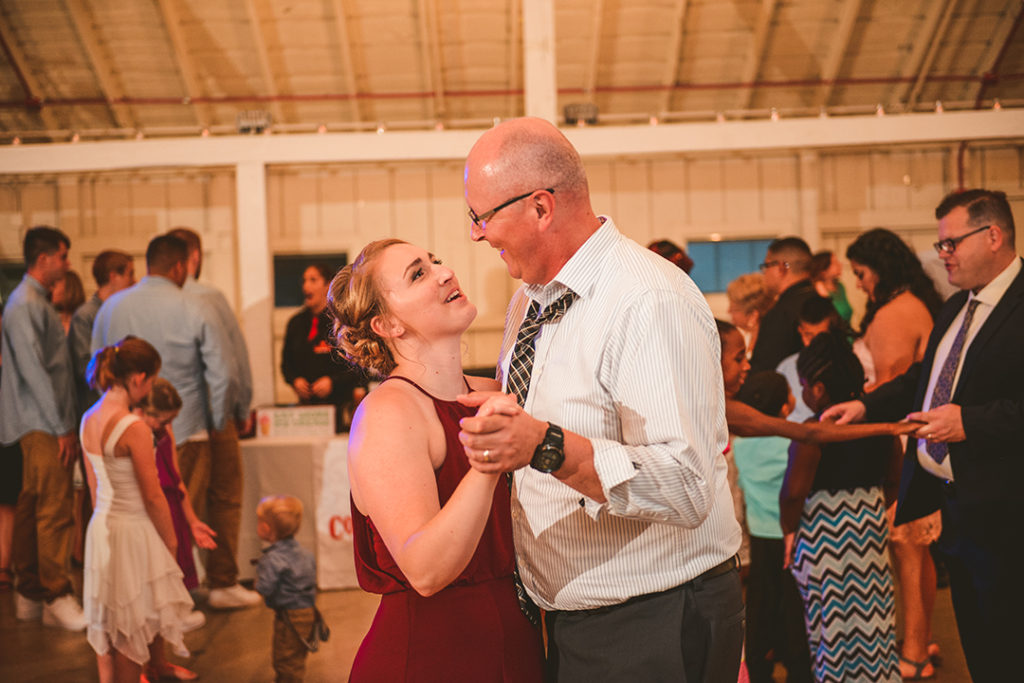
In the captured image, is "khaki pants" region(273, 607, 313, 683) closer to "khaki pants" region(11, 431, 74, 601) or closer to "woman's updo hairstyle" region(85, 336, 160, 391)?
"woman's updo hairstyle" region(85, 336, 160, 391)

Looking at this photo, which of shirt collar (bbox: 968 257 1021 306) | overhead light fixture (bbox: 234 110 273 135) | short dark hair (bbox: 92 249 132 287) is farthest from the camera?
overhead light fixture (bbox: 234 110 273 135)

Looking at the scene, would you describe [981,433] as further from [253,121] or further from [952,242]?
[253,121]

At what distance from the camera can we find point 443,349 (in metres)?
1.85

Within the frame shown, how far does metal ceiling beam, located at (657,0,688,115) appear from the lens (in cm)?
760

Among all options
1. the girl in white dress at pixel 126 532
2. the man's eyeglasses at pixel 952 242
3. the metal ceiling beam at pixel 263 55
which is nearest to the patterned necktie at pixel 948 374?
the man's eyeglasses at pixel 952 242

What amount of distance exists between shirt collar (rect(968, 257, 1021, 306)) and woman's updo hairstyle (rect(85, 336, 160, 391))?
10.3 ft

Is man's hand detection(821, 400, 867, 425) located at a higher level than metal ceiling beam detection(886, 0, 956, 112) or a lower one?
lower

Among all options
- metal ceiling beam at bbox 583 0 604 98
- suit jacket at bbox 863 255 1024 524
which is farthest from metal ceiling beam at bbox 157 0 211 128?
suit jacket at bbox 863 255 1024 524

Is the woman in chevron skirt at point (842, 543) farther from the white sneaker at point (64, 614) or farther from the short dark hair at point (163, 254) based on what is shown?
the white sneaker at point (64, 614)

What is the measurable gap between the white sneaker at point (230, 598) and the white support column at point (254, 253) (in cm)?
188

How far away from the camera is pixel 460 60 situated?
8070mm

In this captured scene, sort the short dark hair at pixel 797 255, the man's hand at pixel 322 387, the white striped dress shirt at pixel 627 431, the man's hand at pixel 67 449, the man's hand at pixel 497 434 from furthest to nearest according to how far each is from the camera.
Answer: the man's hand at pixel 322 387 < the man's hand at pixel 67 449 < the short dark hair at pixel 797 255 < the white striped dress shirt at pixel 627 431 < the man's hand at pixel 497 434

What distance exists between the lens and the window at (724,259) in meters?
8.76

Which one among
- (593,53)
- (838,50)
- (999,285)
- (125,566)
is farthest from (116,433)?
(838,50)
